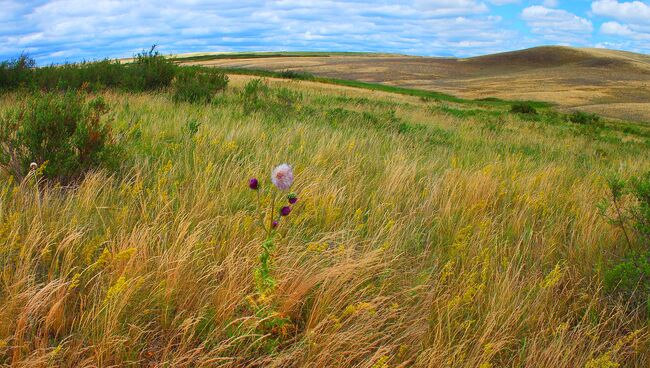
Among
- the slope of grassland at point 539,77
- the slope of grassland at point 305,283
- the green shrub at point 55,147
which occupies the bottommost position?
the slope of grassland at point 305,283

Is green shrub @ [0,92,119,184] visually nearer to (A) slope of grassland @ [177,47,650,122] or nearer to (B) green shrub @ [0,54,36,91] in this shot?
(B) green shrub @ [0,54,36,91]

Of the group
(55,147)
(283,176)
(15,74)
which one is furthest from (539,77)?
(283,176)

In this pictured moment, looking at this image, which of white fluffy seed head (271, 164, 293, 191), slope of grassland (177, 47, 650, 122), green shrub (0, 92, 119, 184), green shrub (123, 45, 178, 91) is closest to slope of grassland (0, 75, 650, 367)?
green shrub (0, 92, 119, 184)

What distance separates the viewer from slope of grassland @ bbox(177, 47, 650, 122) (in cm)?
5031

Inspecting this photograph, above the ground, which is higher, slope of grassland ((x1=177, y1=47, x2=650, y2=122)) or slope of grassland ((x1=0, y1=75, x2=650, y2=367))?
slope of grassland ((x1=177, y1=47, x2=650, y2=122))

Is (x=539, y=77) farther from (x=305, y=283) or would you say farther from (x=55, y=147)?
(x=305, y=283)

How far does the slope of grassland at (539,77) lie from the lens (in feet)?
165

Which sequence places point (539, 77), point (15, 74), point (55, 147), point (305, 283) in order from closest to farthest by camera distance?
point (305, 283) < point (55, 147) < point (15, 74) < point (539, 77)

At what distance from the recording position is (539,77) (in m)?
72.4

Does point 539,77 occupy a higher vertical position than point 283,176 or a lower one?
higher

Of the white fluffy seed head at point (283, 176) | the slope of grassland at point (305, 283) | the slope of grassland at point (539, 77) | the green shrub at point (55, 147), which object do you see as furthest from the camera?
the slope of grassland at point (539, 77)

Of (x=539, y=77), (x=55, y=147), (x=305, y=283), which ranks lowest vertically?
(x=305, y=283)

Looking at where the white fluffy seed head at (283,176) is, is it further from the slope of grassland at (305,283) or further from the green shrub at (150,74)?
the green shrub at (150,74)

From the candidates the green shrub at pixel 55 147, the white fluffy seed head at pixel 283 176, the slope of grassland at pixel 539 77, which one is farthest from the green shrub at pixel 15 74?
the slope of grassland at pixel 539 77
